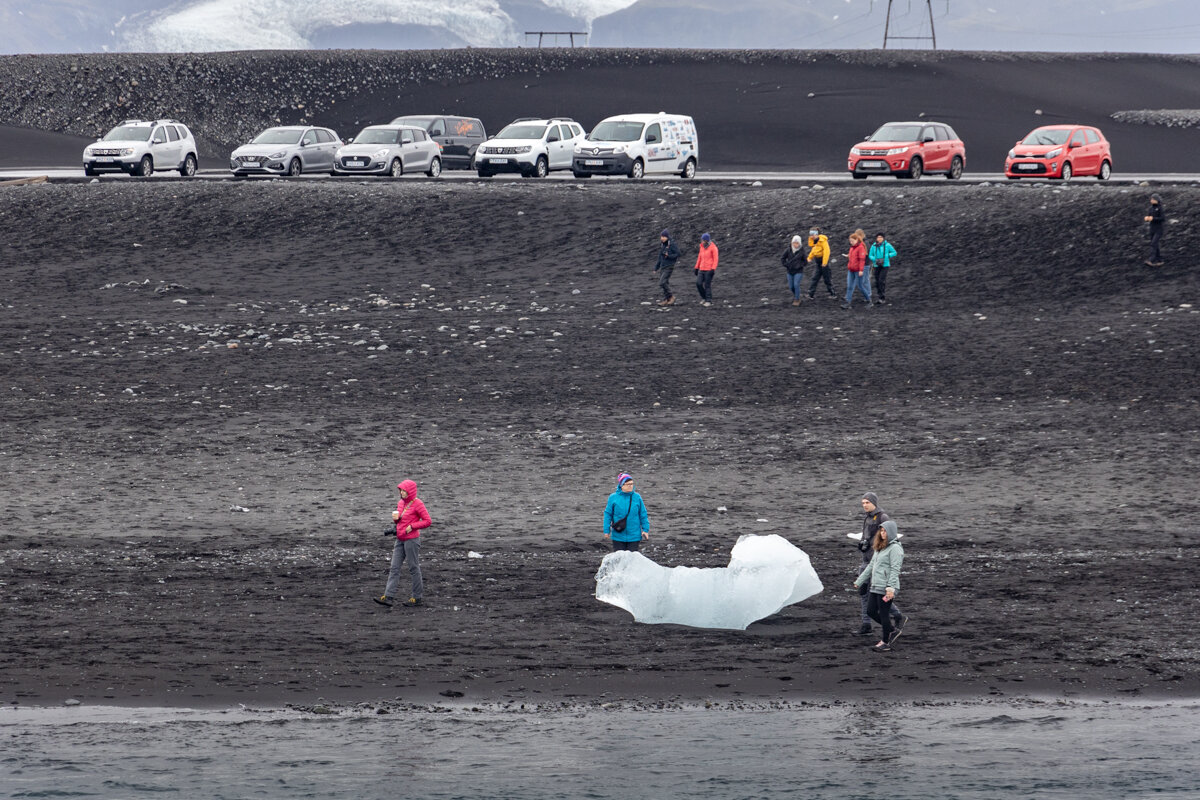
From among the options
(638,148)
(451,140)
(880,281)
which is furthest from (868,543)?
(451,140)

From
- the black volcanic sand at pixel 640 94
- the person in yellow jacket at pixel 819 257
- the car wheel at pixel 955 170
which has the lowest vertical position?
the person in yellow jacket at pixel 819 257

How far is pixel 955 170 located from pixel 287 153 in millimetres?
17651

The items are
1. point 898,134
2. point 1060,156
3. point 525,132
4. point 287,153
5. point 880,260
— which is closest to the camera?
point 880,260

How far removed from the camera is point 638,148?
35.6 metres

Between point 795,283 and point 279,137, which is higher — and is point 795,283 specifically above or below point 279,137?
below

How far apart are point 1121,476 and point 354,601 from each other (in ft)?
31.9

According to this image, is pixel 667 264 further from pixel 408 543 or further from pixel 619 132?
pixel 408 543

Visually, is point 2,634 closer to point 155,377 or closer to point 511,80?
point 155,377

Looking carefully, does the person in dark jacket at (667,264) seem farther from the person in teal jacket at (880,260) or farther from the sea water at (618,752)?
the sea water at (618,752)

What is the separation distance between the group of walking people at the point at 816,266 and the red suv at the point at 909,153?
911 centimetres

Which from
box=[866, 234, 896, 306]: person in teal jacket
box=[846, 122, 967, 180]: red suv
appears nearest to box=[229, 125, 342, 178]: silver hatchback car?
box=[846, 122, 967, 180]: red suv

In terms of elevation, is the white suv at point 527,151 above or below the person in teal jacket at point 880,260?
above

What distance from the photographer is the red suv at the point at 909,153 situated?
34625 millimetres

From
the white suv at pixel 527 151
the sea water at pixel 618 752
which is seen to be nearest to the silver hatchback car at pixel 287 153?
the white suv at pixel 527 151
